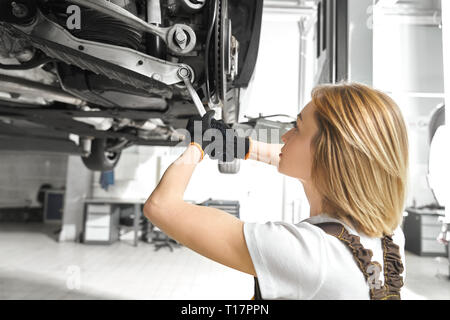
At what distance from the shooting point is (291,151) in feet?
1.89

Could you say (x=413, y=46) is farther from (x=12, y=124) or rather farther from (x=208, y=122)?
(x=12, y=124)

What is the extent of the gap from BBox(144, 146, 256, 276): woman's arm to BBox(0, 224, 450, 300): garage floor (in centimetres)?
191

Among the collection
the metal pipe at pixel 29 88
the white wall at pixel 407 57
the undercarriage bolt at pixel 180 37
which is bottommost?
the metal pipe at pixel 29 88

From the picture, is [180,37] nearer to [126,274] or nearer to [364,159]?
[364,159]

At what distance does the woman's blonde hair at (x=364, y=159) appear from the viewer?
49 centimetres

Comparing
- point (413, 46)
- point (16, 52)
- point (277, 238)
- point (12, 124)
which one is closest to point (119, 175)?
point (12, 124)

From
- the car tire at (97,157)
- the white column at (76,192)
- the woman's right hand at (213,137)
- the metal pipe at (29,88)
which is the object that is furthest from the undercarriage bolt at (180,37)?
the white column at (76,192)

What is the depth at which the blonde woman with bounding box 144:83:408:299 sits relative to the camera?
1.48 feet

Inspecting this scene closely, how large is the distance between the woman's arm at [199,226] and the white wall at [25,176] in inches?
239

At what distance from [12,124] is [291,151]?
2102 millimetres

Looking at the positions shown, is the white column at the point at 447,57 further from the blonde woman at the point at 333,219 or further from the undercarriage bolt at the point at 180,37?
the undercarriage bolt at the point at 180,37

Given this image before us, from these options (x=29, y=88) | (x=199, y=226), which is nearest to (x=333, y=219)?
(x=199, y=226)

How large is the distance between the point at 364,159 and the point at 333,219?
117mm

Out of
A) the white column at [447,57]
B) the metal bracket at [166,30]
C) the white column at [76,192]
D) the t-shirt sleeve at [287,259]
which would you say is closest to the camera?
the t-shirt sleeve at [287,259]
